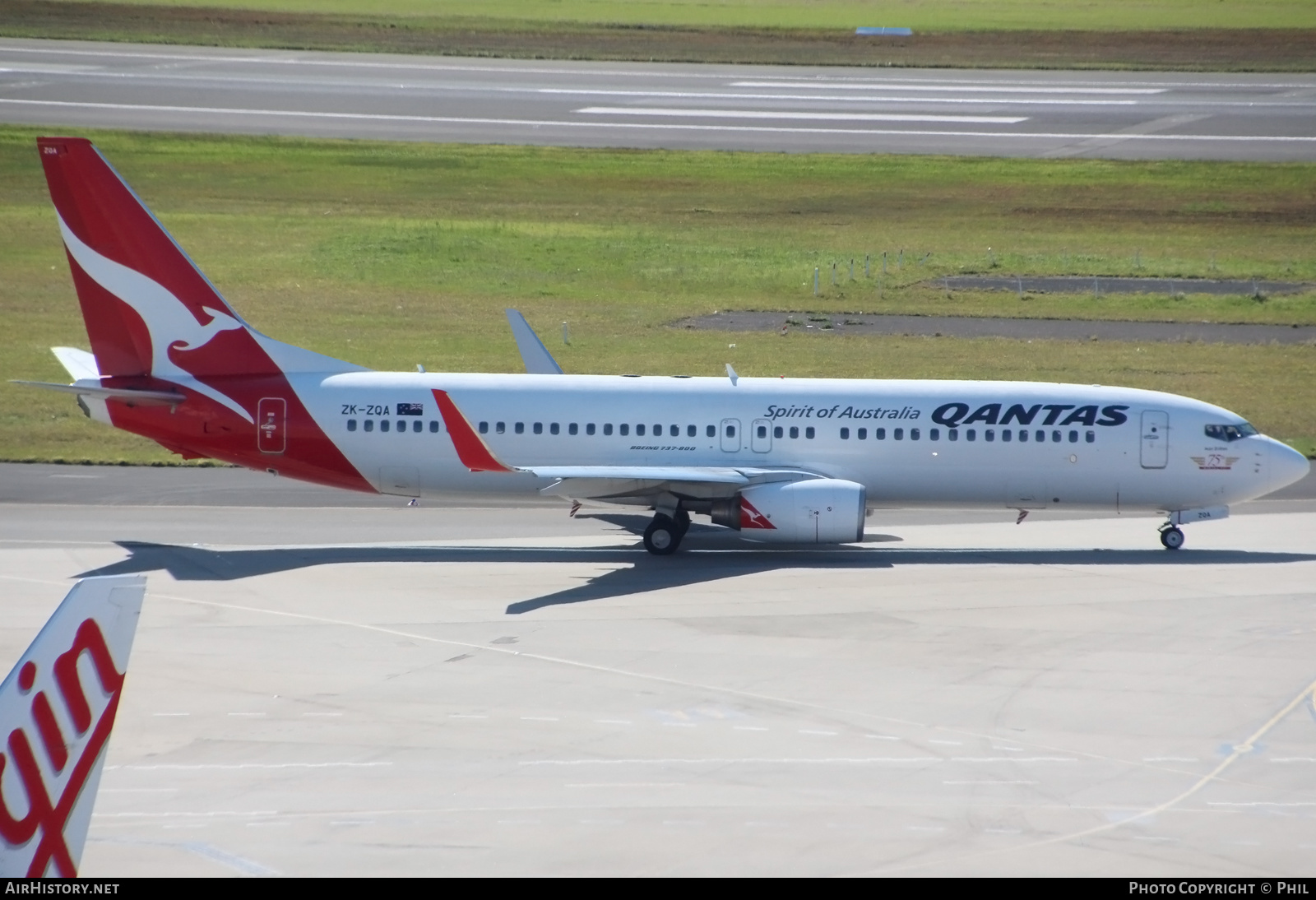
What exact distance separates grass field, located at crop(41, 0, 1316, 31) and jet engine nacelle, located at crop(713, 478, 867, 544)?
92.1 meters

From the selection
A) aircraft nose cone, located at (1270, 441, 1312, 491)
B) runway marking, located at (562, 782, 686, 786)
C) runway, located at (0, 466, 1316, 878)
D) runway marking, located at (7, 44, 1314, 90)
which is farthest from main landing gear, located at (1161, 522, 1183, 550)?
runway marking, located at (7, 44, 1314, 90)

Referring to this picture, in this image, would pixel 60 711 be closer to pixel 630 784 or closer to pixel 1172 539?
pixel 630 784

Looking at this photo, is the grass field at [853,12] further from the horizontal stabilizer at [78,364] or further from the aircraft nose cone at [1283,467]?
the aircraft nose cone at [1283,467]

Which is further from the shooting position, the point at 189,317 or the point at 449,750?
the point at 189,317

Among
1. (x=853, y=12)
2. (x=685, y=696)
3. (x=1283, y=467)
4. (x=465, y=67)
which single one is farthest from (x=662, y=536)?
(x=853, y=12)

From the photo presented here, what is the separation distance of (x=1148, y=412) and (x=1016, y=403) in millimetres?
2827

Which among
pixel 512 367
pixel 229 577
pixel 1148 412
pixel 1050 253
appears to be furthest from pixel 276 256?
pixel 1148 412

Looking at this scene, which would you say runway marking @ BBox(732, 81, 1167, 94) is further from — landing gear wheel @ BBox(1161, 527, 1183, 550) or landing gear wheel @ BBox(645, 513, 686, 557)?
landing gear wheel @ BBox(645, 513, 686, 557)

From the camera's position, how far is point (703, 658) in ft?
84.0

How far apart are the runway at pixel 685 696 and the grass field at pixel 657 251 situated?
12901 mm

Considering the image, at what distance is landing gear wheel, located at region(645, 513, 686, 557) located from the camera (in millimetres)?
33250

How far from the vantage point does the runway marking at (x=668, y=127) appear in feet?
280

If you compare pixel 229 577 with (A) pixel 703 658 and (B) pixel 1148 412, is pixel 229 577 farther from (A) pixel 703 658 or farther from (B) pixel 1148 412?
(B) pixel 1148 412

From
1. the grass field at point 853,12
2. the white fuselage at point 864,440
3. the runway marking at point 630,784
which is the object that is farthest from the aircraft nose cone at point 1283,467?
the grass field at point 853,12
